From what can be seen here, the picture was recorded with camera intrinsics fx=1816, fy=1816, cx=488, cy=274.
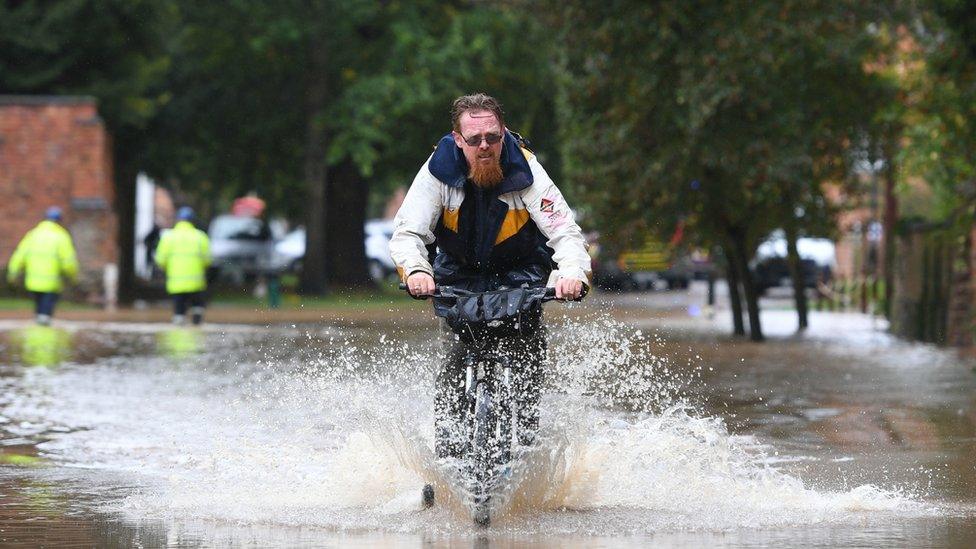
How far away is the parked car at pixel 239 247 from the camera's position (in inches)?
1954

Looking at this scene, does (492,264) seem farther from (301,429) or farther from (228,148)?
(228,148)

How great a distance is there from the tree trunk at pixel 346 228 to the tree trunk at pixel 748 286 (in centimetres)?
2166

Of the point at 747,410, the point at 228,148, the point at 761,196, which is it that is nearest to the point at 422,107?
the point at 228,148

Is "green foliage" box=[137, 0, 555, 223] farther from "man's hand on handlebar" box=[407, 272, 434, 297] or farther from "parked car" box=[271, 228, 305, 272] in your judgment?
"man's hand on handlebar" box=[407, 272, 434, 297]

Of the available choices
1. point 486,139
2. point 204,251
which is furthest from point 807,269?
point 486,139

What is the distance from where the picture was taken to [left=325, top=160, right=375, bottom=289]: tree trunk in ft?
148

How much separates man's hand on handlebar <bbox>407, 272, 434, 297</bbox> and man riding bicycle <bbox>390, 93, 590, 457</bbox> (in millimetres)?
73

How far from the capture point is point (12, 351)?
19469 mm

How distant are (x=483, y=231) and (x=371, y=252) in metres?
47.2

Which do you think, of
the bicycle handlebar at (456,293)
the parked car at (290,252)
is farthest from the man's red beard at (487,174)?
the parked car at (290,252)

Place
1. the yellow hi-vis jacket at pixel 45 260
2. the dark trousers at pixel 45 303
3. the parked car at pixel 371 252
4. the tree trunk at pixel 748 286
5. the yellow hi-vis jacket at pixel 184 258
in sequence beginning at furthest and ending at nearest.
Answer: the parked car at pixel 371 252 → the yellow hi-vis jacket at pixel 184 258 → the yellow hi-vis jacket at pixel 45 260 → the dark trousers at pixel 45 303 → the tree trunk at pixel 748 286

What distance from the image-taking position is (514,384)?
7.46 metres

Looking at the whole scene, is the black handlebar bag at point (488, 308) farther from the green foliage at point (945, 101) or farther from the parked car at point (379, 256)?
the parked car at point (379, 256)

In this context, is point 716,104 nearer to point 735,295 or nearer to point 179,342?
point 735,295
